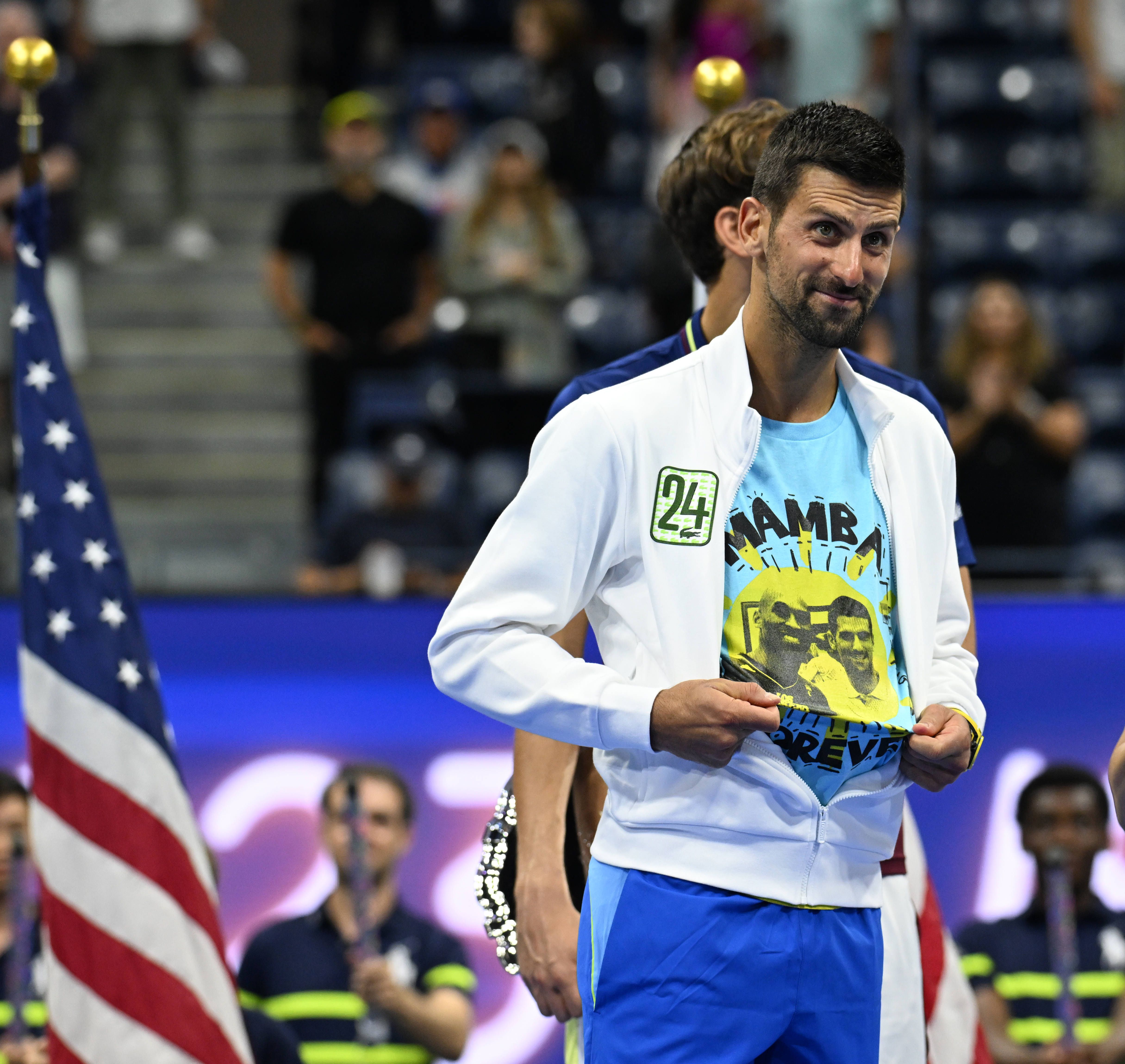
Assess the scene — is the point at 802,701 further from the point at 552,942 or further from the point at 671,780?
the point at 552,942

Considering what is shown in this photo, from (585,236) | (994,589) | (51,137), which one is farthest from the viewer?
(585,236)

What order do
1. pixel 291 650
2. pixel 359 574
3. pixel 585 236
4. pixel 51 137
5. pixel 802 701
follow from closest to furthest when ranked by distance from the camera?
pixel 802 701, pixel 291 650, pixel 359 574, pixel 51 137, pixel 585 236

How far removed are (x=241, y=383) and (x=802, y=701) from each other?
24.1 ft

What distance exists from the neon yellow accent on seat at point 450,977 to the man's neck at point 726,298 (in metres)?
2.47

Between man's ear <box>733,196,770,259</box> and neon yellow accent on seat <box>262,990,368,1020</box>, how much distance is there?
297 centimetres

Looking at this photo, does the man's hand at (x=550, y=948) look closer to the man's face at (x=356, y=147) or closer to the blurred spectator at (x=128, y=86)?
the man's face at (x=356, y=147)

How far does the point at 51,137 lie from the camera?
25.8ft

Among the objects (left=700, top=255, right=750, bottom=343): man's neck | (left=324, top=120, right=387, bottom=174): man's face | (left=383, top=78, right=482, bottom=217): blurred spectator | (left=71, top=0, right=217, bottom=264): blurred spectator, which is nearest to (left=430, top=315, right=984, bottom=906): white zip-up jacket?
(left=700, top=255, right=750, bottom=343): man's neck

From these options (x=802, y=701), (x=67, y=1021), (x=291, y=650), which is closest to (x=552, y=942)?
(x=802, y=701)

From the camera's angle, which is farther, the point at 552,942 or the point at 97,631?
the point at 97,631

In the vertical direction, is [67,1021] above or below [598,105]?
below

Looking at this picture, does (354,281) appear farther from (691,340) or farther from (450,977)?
(691,340)

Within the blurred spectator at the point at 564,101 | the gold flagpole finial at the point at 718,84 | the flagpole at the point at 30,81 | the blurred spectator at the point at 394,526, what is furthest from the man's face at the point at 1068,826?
the blurred spectator at the point at 564,101

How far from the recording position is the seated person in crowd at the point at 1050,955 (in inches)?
190
